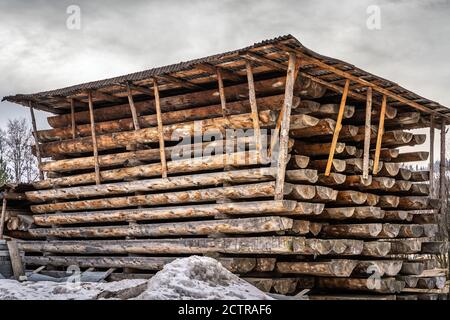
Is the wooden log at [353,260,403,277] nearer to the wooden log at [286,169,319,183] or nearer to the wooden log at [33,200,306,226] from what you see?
the wooden log at [33,200,306,226]

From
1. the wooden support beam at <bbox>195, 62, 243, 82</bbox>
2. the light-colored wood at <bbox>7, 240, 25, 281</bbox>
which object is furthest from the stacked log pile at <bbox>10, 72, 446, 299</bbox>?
the light-colored wood at <bbox>7, 240, 25, 281</bbox>

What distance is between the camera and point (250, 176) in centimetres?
1184

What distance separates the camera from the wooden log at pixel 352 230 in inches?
516

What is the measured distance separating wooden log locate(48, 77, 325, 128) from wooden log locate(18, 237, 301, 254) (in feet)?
9.12

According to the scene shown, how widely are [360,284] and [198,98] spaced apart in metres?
4.79

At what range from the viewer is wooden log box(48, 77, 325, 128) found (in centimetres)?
1238

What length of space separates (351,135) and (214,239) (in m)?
3.58

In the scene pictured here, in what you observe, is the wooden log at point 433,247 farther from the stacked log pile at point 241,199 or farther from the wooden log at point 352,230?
the wooden log at point 352,230

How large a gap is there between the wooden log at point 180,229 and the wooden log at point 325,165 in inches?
78.3

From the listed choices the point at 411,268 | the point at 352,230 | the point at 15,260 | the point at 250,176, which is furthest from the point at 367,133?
the point at 15,260

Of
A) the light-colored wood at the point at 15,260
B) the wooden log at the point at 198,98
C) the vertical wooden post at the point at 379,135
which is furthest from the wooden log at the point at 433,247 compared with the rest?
the light-colored wood at the point at 15,260
